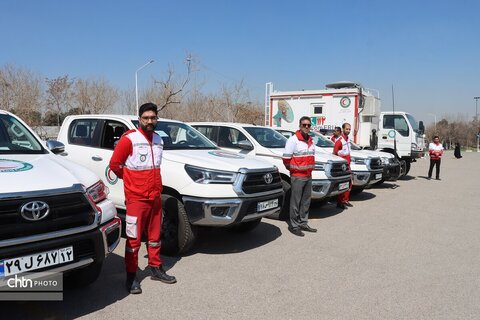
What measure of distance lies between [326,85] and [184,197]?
12673 millimetres

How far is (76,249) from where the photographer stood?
3.14 meters

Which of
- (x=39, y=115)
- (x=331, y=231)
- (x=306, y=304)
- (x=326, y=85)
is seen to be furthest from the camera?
(x=39, y=115)

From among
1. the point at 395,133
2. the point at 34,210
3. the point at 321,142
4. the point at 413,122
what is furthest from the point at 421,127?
the point at 34,210

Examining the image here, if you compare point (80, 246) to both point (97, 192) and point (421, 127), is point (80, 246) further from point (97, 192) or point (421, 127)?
point (421, 127)

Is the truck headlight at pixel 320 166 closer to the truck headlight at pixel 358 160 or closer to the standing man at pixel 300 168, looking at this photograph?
the standing man at pixel 300 168

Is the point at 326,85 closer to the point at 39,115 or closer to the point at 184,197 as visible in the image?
the point at 184,197

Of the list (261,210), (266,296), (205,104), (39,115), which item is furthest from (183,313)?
(205,104)

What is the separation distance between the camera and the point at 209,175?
4836 mm

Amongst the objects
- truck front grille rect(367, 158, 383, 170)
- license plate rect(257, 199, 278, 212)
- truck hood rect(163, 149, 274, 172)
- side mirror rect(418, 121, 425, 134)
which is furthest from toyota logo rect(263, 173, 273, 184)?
Answer: side mirror rect(418, 121, 425, 134)

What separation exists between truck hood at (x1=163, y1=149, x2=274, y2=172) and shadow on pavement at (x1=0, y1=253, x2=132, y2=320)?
1.57 meters

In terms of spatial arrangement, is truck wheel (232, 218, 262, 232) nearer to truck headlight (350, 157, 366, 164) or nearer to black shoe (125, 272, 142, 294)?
black shoe (125, 272, 142, 294)

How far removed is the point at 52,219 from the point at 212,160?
241 centimetres

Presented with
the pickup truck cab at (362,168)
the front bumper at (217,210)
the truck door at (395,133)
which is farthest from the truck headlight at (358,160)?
the truck door at (395,133)

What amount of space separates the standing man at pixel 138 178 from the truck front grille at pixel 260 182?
1339 mm
